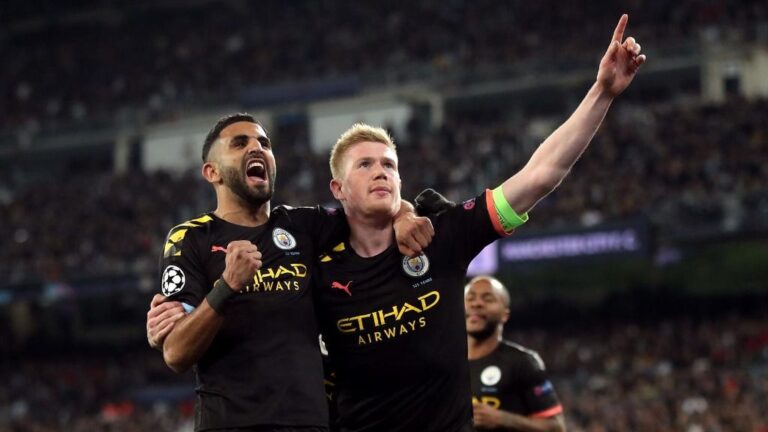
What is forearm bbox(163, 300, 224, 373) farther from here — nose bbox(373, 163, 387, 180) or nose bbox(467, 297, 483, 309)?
nose bbox(467, 297, 483, 309)

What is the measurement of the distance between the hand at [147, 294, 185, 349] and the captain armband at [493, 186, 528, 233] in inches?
57.4

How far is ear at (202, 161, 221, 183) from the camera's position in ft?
17.1

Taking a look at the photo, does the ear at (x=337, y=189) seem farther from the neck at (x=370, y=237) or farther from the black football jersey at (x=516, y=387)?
the black football jersey at (x=516, y=387)

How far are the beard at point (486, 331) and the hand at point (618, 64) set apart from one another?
2881mm

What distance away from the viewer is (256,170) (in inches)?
203

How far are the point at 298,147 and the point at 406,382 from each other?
33.6 metres

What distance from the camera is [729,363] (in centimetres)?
2361

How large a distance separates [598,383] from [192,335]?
67.3 feet

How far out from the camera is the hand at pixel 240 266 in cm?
454

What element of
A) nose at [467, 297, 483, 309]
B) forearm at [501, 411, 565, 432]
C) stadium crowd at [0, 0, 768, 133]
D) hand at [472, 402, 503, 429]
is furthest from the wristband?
stadium crowd at [0, 0, 768, 133]

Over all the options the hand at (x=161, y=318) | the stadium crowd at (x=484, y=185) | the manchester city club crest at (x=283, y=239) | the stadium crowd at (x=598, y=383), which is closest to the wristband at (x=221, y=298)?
the hand at (x=161, y=318)

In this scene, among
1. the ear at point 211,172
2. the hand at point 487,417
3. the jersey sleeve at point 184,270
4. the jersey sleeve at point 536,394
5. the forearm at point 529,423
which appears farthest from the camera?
the jersey sleeve at point 536,394

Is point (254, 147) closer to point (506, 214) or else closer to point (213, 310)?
point (213, 310)

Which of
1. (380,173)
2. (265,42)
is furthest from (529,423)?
(265,42)
